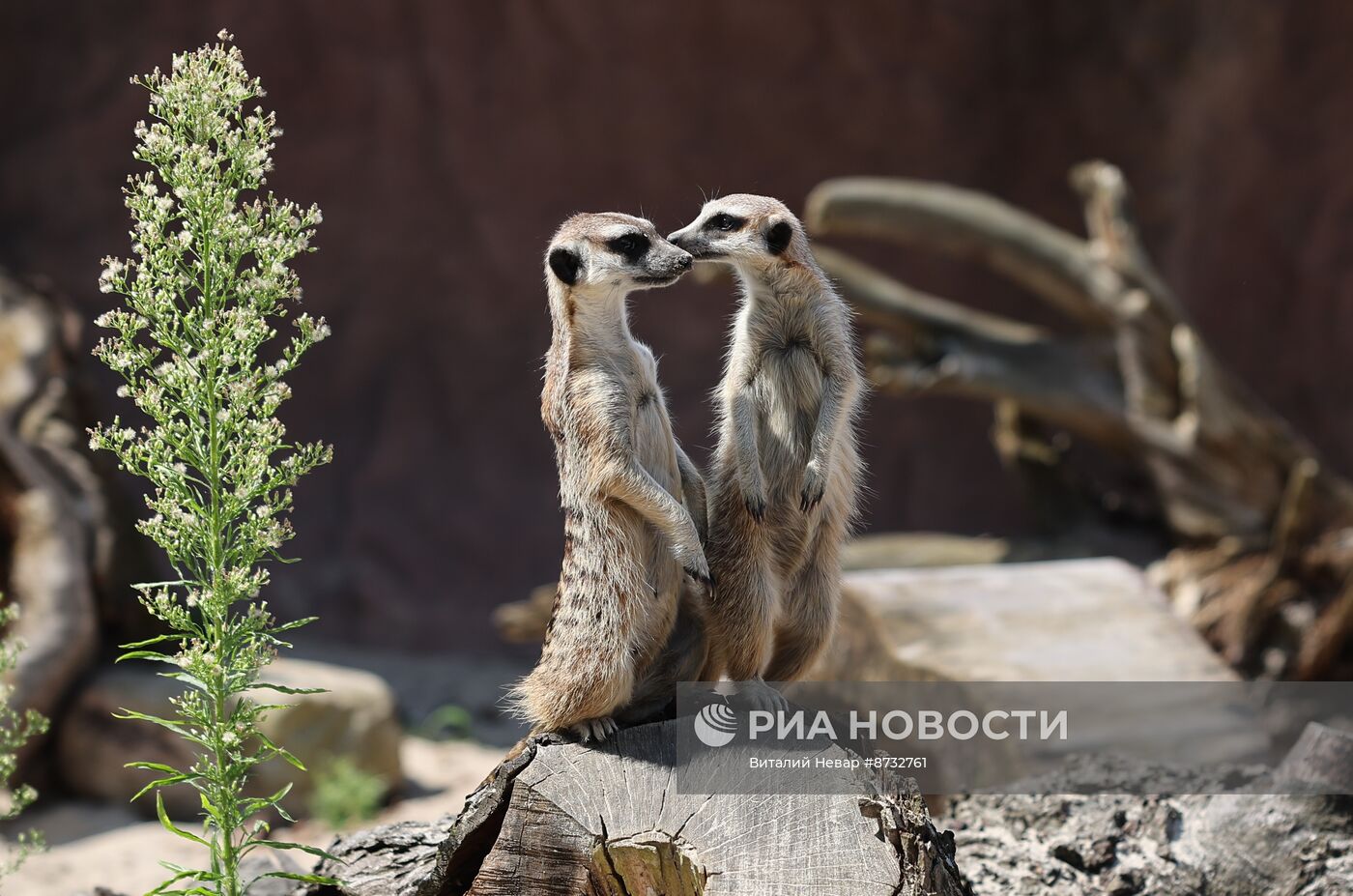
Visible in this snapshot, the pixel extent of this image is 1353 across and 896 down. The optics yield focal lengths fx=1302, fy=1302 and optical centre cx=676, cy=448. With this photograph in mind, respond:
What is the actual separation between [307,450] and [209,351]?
237 millimetres

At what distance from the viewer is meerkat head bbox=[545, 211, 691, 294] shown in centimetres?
243

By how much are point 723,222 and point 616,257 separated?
0.91 feet

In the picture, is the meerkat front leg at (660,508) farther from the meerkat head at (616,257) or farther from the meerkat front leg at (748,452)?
the meerkat head at (616,257)

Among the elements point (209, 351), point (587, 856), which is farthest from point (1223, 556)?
point (209, 351)

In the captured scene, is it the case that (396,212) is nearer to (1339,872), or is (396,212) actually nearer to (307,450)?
(307,450)

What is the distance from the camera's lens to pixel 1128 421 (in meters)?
6.14

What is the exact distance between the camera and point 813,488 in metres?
2.58

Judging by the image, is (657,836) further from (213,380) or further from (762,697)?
(213,380)

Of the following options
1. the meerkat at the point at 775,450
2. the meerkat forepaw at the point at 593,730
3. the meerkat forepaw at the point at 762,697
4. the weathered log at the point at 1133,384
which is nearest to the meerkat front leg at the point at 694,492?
Result: the meerkat at the point at 775,450

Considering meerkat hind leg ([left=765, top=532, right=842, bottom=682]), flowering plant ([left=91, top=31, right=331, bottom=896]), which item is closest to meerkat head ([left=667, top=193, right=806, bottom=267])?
meerkat hind leg ([left=765, top=532, right=842, bottom=682])

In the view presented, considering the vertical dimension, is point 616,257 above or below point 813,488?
above

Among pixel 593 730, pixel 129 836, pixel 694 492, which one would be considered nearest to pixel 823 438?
pixel 694 492

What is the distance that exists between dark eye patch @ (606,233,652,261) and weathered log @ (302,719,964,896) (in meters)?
0.88

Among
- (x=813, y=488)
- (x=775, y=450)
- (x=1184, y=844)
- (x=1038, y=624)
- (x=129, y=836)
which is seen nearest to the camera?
(x=813, y=488)
